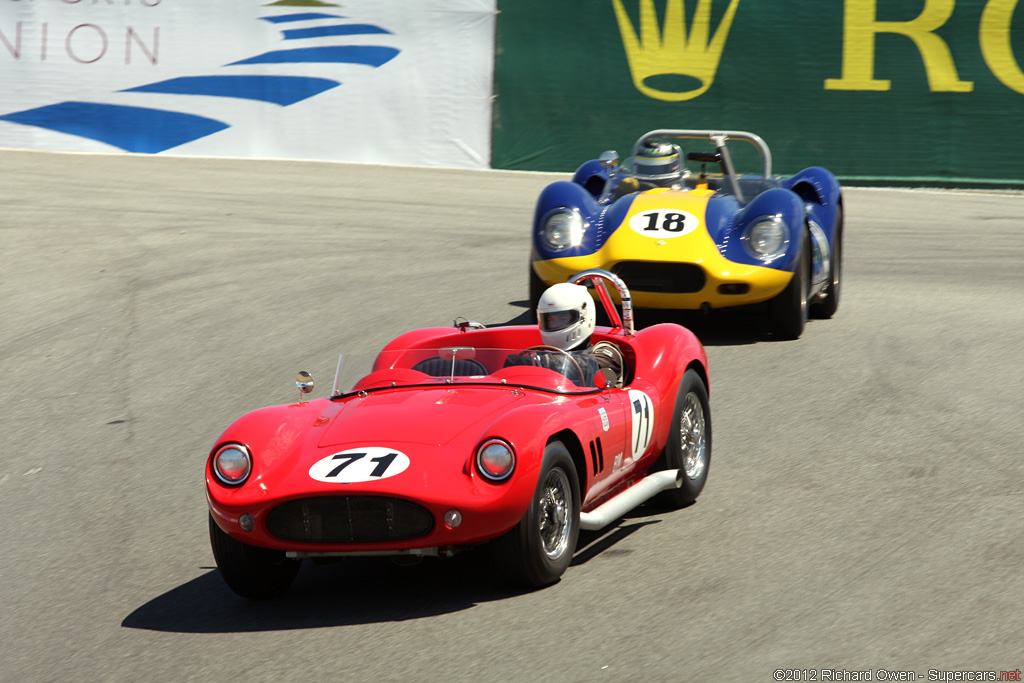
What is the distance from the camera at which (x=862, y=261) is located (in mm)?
12680

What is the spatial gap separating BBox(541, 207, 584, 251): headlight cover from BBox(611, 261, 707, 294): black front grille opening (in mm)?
515

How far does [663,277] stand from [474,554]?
4157mm

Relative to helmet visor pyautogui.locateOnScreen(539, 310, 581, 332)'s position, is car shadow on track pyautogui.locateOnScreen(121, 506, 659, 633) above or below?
below

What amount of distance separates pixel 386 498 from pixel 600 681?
1.08m

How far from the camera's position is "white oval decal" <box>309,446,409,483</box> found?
186 inches

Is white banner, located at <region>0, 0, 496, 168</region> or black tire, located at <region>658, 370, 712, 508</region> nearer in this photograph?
black tire, located at <region>658, 370, 712, 508</region>

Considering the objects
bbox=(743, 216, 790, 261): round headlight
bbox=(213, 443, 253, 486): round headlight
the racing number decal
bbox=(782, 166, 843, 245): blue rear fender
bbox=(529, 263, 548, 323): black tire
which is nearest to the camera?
bbox=(213, 443, 253, 486): round headlight

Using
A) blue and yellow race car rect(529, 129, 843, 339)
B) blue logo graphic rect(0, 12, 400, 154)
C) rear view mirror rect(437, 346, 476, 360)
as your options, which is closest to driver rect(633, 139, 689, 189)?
blue and yellow race car rect(529, 129, 843, 339)

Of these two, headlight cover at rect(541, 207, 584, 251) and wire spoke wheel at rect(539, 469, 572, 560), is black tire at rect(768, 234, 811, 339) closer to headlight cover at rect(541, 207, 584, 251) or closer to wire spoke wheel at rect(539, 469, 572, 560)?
headlight cover at rect(541, 207, 584, 251)

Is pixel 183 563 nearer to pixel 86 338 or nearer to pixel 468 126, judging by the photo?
pixel 86 338

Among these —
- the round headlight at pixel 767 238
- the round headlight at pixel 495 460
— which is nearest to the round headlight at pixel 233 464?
the round headlight at pixel 495 460

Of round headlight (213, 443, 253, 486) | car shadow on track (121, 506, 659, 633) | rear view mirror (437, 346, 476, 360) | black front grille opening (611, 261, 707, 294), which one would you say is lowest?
car shadow on track (121, 506, 659, 633)

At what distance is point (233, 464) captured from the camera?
16.3ft

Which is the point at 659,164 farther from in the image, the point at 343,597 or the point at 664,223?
the point at 343,597
